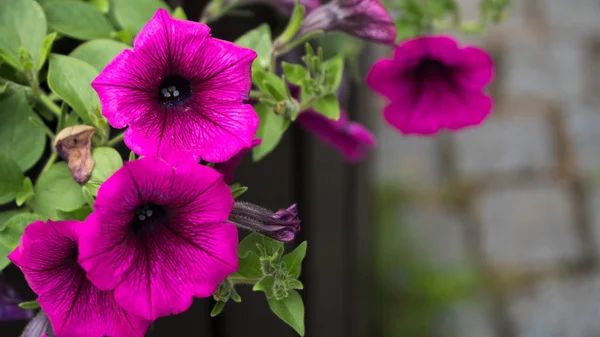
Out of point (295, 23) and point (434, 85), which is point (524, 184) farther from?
point (295, 23)

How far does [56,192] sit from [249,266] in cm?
14

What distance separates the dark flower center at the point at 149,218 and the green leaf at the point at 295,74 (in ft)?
0.52

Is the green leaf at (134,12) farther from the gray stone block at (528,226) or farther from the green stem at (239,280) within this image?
the gray stone block at (528,226)

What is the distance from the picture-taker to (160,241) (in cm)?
46

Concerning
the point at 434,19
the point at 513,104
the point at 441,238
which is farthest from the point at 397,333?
the point at 434,19

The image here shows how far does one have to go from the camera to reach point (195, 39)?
1.47ft

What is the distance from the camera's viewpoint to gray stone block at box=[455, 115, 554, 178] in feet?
7.09

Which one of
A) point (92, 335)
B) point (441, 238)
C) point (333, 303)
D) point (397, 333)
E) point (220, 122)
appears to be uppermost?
point (220, 122)

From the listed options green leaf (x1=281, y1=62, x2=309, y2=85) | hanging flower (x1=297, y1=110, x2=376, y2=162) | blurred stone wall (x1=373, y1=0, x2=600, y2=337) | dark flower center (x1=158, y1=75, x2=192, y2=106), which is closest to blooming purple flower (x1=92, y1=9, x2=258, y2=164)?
dark flower center (x1=158, y1=75, x2=192, y2=106)

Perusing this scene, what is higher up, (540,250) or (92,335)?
(92,335)

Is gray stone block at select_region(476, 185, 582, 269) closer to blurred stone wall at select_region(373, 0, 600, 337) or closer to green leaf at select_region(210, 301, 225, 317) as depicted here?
blurred stone wall at select_region(373, 0, 600, 337)

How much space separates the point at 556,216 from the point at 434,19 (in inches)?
59.8

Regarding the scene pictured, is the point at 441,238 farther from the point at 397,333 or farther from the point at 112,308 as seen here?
the point at 112,308

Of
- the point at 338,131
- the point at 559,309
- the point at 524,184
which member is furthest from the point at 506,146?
the point at 338,131
